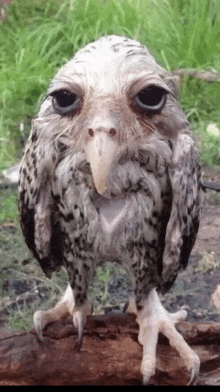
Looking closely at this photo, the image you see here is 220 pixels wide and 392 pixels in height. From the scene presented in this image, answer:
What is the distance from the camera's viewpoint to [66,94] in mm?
940

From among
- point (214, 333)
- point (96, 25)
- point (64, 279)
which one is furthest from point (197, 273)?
point (96, 25)

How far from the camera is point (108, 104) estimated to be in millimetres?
925

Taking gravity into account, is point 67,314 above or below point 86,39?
below

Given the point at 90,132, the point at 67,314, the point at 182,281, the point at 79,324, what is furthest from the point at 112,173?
the point at 182,281

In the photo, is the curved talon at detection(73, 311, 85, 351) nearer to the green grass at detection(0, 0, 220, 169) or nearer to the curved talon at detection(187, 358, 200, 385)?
the curved talon at detection(187, 358, 200, 385)

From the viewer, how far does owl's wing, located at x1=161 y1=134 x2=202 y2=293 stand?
3.60ft

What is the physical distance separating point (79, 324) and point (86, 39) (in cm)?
177

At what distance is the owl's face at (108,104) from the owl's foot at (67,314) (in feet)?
1.36

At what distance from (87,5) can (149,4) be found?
0.31 m

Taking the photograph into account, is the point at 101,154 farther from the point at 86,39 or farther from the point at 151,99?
the point at 86,39

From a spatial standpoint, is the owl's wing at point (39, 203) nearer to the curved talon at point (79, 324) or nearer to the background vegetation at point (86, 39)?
the curved talon at point (79, 324)

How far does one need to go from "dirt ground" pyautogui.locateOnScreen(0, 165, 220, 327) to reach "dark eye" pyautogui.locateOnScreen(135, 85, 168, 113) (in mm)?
976

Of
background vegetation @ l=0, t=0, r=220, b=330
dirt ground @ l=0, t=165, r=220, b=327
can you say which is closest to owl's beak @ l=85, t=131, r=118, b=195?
dirt ground @ l=0, t=165, r=220, b=327

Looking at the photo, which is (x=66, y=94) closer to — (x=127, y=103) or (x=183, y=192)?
(x=127, y=103)
